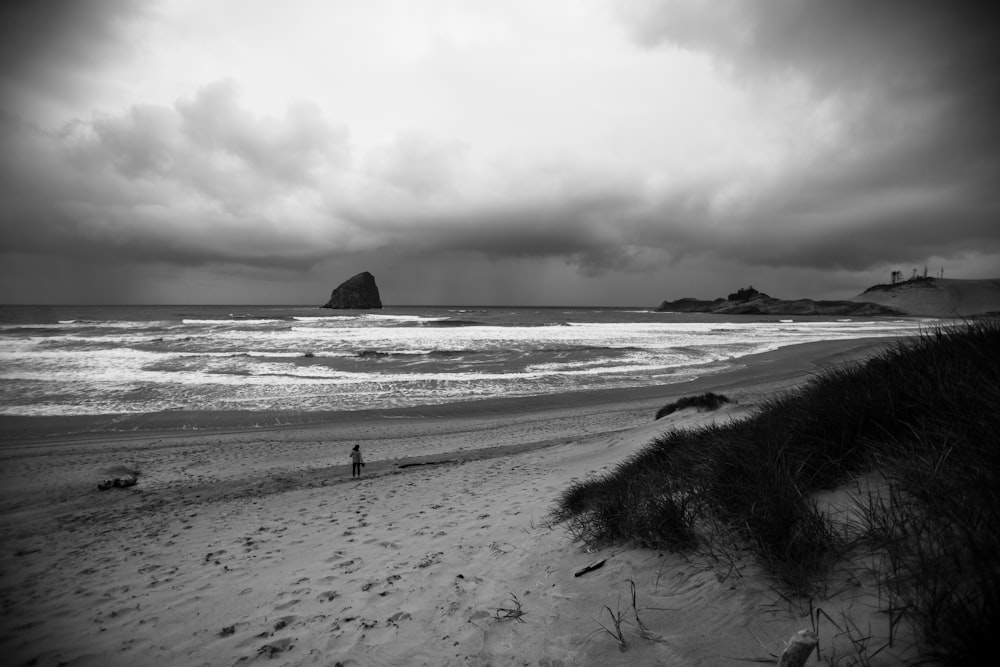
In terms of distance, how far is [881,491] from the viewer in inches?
114

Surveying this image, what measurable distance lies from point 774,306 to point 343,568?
157482mm

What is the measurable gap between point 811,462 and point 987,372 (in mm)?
1382

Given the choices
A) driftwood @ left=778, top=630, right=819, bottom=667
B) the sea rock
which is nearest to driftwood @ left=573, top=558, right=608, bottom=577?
driftwood @ left=778, top=630, right=819, bottom=667

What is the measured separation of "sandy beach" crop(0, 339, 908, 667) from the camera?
2951 millimetres

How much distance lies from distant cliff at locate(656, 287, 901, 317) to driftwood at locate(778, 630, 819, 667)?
147 m

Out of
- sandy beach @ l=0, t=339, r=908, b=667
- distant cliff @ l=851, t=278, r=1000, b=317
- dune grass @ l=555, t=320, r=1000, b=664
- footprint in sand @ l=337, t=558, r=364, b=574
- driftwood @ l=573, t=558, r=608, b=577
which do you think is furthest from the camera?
distant cliff @ l=851, t=278, r=1000, b=317

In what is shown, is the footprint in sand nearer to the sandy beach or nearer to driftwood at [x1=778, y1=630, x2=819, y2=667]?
the sandy beach

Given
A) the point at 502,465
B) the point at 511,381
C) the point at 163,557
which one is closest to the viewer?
the point at 163,557

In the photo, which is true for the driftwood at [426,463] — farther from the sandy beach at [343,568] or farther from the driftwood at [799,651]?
the driftwood at [799,651]

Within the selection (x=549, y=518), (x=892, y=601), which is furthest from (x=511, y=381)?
(x=892, y=601)

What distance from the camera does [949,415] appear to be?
3.06 m

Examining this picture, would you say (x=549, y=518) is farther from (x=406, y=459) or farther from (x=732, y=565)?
(x=406, y=459)

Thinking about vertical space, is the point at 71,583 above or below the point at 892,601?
below

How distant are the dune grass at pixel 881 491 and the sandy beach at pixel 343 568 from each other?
0.85ft
